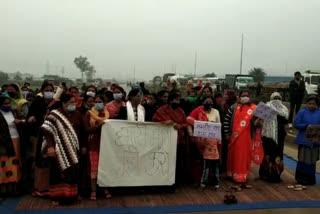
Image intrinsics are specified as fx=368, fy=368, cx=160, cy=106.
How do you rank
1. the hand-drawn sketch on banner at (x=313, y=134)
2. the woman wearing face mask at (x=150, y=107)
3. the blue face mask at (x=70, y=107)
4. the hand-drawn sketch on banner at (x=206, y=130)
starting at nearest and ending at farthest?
the blue face mask at (x=70, y=107), the hand-drawn sketch on banner at (x=206, y=130), the woman wearing face mask at (x=150, y=107), the hand-drawn sketch on banner at (x=313, y=134)

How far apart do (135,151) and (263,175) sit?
2669 millimetres

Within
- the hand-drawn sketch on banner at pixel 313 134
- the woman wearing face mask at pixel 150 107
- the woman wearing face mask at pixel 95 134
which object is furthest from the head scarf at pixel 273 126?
the woman wearing face mask at pixel 95 134

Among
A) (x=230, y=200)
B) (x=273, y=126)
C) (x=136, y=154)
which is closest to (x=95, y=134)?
(x=136, y=154)

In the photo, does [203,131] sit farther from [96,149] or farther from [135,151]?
[96,149]

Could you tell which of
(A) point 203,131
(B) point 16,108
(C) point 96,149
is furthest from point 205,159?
(B) point 16,108

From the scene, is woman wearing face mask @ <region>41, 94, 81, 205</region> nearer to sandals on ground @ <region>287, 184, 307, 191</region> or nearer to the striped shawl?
the striped shawl

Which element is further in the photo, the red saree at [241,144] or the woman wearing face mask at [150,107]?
the red saree at [241,144]

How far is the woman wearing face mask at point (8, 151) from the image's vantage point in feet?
17.7

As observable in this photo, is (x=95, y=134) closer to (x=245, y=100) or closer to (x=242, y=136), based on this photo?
(x=242, y=136)

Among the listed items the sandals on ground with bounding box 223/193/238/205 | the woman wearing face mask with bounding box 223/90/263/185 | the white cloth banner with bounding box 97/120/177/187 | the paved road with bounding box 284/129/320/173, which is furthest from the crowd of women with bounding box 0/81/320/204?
the paved road with bounding box 284/129/320/173

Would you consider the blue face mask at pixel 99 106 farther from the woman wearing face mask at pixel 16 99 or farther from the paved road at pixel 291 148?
the paved road at pixel 291 148

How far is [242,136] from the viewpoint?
6.49m

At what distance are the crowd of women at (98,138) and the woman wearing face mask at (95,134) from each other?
0.4 inches

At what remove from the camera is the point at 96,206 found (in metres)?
5.15
